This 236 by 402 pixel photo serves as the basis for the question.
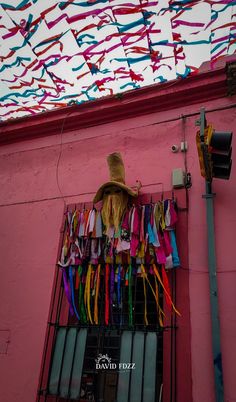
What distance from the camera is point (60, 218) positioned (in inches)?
175

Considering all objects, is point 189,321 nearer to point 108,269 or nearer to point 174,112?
point 108,269

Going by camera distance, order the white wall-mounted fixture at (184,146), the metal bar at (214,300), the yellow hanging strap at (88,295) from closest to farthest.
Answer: the metal bar at (214,300)
the yellow hanging strap at (88,295)
the white wall-mounted fixture at (184,146)

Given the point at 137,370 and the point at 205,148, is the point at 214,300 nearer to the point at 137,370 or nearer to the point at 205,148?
the point at 137,370

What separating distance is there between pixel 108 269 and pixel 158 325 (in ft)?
2.82

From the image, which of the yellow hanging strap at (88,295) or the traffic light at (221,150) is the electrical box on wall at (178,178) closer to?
the traffic light at (221,150)

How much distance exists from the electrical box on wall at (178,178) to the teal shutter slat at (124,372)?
1837mm

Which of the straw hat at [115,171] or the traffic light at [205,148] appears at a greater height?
the straw hat at [115,171]

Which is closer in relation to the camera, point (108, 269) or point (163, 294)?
point (163, 294)

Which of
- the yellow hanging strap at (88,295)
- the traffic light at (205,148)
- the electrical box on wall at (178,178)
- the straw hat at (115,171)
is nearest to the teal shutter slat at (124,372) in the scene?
the yellow hanging strap at (88,295)

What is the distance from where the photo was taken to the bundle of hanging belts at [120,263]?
3486 millimetres

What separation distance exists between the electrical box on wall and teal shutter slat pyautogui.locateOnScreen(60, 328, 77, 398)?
2.16 m

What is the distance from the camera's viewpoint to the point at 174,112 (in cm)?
453

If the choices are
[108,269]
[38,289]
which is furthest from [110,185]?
[38,289]

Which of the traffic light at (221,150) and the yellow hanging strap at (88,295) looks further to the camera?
the yellow hanging strap at (88,295)
